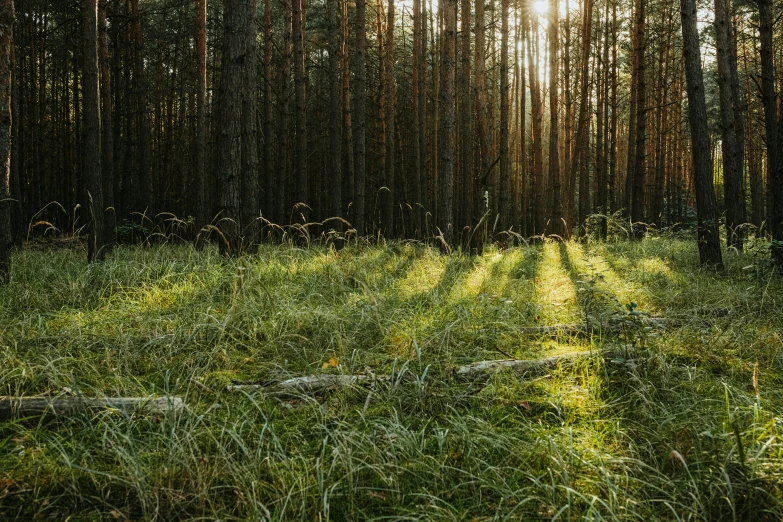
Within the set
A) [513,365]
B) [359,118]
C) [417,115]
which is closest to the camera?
[513,365]

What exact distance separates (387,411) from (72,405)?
155 centimetres

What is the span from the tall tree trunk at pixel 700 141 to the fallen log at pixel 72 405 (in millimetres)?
→ 7308

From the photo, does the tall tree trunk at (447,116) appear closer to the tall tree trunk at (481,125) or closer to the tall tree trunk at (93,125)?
the tall tree trunk at (481,125)

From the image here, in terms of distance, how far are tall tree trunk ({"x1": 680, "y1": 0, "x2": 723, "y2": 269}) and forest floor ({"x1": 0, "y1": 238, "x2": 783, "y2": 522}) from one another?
2.57 metres

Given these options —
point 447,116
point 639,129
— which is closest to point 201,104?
point 447,116

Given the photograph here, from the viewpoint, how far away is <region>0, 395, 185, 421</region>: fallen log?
2.48 meters

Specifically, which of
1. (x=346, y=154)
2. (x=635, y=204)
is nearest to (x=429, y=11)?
(x=346, y=154)

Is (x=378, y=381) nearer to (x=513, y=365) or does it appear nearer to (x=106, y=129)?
(x=513, y=365)

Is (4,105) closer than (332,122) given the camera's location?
Yes

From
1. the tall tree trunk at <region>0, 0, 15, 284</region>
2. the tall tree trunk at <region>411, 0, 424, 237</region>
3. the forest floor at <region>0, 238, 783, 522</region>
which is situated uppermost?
the tall tree trunk at <region>411, 0, 424, 237</region>

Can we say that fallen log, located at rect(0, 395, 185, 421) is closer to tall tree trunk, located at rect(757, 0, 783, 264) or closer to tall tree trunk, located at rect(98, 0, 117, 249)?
tall tree trunk, located at rect(757, 0, 783, 264)

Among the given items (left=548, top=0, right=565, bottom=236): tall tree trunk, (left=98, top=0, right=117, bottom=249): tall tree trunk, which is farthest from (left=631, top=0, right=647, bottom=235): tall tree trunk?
(left=98, top=0, right=117, bottom=249): tall tree trunk

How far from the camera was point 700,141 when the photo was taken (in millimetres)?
7355

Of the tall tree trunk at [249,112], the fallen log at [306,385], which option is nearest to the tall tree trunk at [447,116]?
the tall tree trunk at [249,112]
